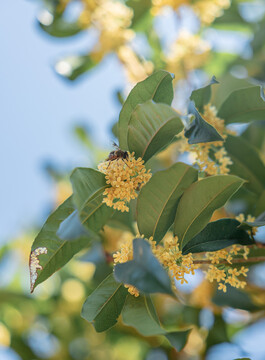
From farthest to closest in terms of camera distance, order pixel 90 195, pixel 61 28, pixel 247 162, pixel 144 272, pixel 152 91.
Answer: pixel 61 28 → pixel 247 162 → pixel 152 91 → pixel 90 195 → pixel 144 272

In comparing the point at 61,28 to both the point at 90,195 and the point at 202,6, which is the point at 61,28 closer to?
the point at 202,6

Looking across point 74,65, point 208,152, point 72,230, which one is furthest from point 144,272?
point 74,65

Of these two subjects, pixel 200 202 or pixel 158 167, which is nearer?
pixel 200 202

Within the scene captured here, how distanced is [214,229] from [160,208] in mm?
149

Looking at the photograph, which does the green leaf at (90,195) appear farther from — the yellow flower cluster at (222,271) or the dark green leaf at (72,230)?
the yellow flower cluster at (222,271)

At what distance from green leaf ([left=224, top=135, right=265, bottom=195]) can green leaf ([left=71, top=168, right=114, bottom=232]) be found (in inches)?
21.0

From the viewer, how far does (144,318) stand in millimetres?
873

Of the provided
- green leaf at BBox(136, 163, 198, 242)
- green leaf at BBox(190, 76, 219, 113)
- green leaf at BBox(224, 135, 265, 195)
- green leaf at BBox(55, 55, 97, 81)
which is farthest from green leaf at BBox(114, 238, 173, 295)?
green leaf at BBox(55, 55, 97, 81)

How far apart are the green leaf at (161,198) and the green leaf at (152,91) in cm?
19

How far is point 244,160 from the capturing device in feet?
4.48

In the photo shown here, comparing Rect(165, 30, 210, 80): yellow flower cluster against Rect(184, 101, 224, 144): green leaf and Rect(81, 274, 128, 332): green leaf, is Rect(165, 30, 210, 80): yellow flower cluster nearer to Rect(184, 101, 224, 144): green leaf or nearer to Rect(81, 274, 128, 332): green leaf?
Rect(184, 101, 224, 144): green leaf

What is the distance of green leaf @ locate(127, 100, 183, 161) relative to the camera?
86cm

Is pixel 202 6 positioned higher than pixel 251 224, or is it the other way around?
pixel 202 6

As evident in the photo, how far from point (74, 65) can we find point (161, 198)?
1385mm
